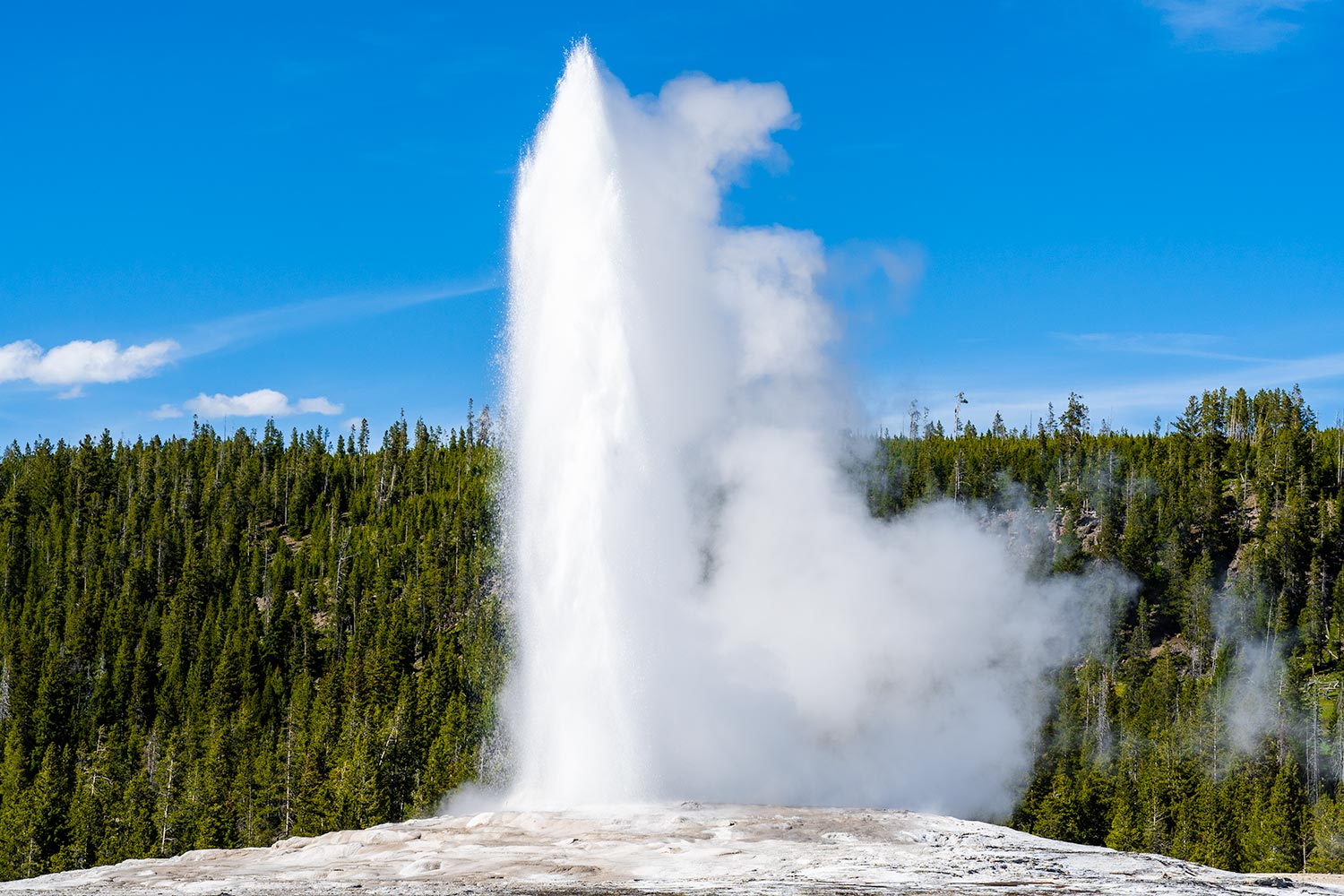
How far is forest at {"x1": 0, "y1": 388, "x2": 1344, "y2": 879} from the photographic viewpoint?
56.0 meters

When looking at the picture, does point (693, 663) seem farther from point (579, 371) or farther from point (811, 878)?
point (811, 878)

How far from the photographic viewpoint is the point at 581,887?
16.0 m

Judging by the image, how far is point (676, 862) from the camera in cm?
1772

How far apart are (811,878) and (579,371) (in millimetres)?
15447

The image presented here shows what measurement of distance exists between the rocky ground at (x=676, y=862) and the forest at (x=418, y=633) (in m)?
30.6

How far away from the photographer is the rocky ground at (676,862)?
16016 millimetres

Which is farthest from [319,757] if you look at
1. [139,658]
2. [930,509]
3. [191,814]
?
[930,509]

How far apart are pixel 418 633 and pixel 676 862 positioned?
82232 mm

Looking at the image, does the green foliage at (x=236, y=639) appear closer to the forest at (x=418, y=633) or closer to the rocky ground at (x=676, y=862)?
the forest at (x=418, y=633)

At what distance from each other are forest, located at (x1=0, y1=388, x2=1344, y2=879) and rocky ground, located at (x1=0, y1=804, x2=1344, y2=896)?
30.6 meters

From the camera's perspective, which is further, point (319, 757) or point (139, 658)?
point (139, 658)

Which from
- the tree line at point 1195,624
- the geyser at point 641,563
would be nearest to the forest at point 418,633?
the tree line at point 1195,624

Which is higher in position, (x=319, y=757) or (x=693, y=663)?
(x=693, y=663)

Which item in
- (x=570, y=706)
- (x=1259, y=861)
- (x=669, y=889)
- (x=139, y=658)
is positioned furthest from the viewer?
(x=139, y=658)
